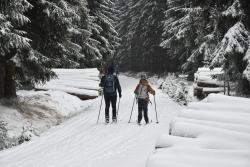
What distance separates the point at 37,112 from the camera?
13531mm

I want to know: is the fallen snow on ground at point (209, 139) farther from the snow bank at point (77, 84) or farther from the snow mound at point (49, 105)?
the snow bank at point (77, 84)

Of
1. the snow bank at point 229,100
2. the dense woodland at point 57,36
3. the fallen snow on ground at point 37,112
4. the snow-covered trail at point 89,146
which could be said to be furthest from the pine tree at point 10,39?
the snow bank at point 229,100

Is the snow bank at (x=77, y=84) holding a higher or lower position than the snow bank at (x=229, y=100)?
lower

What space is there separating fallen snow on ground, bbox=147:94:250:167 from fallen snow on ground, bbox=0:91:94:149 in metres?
6.68

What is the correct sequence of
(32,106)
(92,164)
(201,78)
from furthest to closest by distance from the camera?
(201,78) → (32,106) → (92,164)

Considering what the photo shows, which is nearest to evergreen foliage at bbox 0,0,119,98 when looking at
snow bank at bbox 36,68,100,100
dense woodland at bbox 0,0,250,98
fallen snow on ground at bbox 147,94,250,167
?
dense woodland at bbox 0,0,250,98

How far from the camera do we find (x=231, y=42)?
12.9 meters

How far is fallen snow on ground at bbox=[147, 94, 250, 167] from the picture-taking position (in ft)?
11.2

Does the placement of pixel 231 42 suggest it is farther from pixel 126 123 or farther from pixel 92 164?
pixel 92 164

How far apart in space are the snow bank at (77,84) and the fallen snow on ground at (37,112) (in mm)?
1632

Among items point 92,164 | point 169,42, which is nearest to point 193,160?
point 92,164

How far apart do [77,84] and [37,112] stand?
6.71 meters

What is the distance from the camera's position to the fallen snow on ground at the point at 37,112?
11.3 m

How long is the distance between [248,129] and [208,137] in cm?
46
